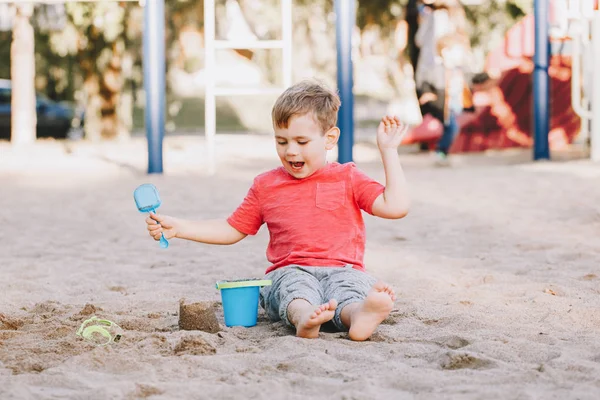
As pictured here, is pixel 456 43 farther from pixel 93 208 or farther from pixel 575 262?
pixel 575 262

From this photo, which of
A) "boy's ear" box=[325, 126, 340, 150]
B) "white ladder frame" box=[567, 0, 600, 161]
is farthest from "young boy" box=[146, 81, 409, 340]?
"white ladder frame" box=[567, 0, 600, 161]

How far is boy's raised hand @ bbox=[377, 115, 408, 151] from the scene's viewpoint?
311cm

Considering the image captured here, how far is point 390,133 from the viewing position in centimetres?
313

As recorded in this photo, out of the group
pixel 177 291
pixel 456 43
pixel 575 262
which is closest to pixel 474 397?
pixel 177 291

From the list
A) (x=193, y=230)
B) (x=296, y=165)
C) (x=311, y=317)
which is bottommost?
(x=311, y=317)

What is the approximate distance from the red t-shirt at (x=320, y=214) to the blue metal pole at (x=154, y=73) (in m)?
5.35

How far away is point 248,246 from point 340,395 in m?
2.82

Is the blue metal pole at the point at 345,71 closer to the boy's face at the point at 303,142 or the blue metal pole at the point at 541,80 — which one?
the blue metal pole at the point at 541,80

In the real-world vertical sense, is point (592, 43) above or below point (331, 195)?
above

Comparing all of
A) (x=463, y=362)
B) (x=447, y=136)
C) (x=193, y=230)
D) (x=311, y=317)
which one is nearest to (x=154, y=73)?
(x=447, y=136)

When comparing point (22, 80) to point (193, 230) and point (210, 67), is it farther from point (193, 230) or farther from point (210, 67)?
point (193, 230)

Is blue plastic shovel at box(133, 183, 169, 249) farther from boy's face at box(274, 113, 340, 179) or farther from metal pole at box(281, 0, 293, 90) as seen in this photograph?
metal pole at box(281, 0, 293, 90)

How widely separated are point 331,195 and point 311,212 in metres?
0.09

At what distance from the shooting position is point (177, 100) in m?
27.7
